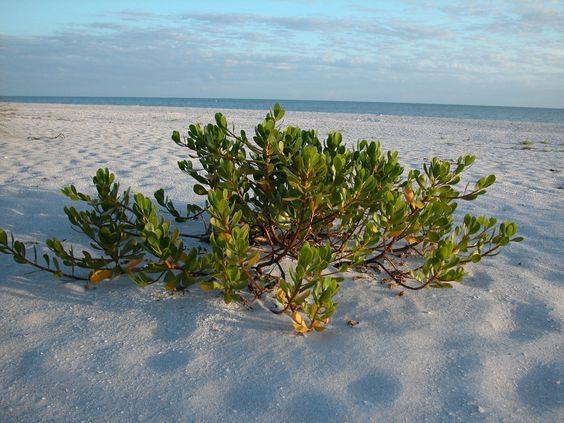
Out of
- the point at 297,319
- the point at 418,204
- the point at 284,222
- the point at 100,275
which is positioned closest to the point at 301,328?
the point at 297,319

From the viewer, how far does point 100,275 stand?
2.24 m

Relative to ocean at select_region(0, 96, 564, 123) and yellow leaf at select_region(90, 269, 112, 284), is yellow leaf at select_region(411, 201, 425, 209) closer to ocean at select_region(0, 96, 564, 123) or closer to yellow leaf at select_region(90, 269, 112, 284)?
yellow leaf at select_region(90, 269, 112, 284)

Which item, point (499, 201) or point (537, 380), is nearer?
point (537, 380)

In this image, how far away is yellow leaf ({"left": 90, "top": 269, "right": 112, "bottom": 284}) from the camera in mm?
2229

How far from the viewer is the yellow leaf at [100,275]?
2.23 metres

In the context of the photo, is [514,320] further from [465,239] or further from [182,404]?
[182,404]

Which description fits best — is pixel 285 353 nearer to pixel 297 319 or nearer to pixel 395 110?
pixel 297 319

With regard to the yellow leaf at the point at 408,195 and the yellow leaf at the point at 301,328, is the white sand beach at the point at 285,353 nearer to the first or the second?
the yellow leaf at the point at 301,328

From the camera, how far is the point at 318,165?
74.2 inches

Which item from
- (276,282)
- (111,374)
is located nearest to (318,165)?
(276,282)

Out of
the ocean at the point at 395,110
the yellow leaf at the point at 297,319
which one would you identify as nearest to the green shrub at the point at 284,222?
the yellow leaf at the point at 297,319

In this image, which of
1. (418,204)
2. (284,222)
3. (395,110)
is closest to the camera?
(284,222)

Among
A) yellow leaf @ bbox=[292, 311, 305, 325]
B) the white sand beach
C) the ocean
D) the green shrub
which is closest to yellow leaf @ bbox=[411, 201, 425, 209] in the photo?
the green shrub

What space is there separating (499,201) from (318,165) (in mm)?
2766
